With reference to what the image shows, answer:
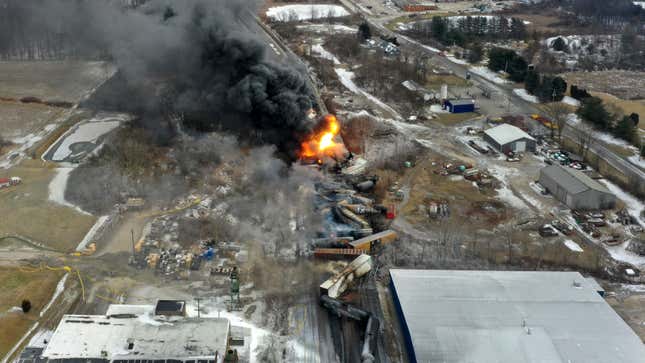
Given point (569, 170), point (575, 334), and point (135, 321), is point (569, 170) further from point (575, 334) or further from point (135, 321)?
point (135, 321)

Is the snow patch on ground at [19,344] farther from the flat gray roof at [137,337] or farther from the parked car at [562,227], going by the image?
the parked car at [562,227]

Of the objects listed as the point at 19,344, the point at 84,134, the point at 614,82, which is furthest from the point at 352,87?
the point at 19,344

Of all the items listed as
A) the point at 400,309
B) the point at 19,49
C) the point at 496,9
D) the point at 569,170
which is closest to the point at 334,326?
the point at 400,309

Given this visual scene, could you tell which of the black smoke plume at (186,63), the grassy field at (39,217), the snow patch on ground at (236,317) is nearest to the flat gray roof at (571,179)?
the black smoke plume at (186,63)

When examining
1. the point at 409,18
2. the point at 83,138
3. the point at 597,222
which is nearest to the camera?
the point at 597,222

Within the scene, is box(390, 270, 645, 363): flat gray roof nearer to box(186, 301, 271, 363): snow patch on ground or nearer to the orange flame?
box(186, 301, 271, 363): snow patch on ground

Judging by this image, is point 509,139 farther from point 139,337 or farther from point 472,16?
point 472,16
